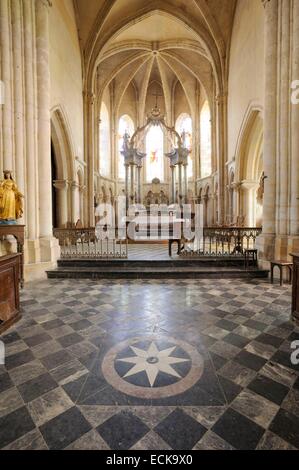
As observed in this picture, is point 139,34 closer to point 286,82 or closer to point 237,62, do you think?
point 237,62

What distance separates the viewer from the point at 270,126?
6.95 meters

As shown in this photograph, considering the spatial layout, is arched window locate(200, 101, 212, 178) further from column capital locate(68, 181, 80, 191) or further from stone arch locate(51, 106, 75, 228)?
stone arch locate(51, 106, 75, 228)

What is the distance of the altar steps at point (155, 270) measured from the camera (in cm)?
671

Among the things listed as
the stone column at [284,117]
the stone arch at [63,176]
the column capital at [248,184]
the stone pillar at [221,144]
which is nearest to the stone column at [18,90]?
the stone arch at [63,176]

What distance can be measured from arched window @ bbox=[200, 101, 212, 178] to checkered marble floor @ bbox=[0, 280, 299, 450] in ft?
55.1

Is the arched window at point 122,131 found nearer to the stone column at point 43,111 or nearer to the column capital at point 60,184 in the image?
the column capital at point 60,184

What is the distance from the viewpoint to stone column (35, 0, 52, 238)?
7.07 m

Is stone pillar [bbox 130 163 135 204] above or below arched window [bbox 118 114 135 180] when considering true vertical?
below

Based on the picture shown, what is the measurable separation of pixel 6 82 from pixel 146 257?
6.37 metres

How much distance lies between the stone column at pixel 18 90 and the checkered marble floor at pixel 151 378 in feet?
13.9

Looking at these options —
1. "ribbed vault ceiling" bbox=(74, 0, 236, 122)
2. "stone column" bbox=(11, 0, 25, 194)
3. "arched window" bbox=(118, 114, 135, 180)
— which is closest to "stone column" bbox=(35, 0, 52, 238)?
"stone column" bbox=(11, 0, 25, 194)

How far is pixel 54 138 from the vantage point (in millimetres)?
11359
